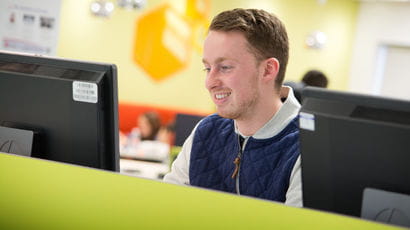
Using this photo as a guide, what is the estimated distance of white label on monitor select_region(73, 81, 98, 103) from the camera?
1.55 meters

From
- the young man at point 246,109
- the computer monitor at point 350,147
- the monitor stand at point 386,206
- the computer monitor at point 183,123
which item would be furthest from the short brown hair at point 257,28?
the computer monitor at point 183,123

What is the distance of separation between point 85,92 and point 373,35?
1019cm

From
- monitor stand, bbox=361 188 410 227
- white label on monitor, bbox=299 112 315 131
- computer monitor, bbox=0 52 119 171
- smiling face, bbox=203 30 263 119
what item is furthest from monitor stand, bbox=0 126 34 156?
monitor stand, bbox=361 188 410 227

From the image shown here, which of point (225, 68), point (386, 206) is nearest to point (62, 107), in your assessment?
point (225, 68)

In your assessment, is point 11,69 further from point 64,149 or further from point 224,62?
point 224,62

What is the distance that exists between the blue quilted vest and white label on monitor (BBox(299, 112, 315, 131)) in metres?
0.54

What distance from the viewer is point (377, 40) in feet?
36.2

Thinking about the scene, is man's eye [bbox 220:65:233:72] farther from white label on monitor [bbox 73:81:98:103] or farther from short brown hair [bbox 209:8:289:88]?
white label on monitor [bbox 73:81:98:103]

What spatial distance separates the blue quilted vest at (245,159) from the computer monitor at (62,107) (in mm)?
509

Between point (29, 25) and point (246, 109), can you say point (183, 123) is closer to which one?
point (29, 25)

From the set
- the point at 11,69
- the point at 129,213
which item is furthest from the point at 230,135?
the point at 129,213

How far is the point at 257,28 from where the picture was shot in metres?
2.05

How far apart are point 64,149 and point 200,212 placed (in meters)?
0.67

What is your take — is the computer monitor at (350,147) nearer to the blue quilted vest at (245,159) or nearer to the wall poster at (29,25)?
the blue quilted vest at (245,159)
